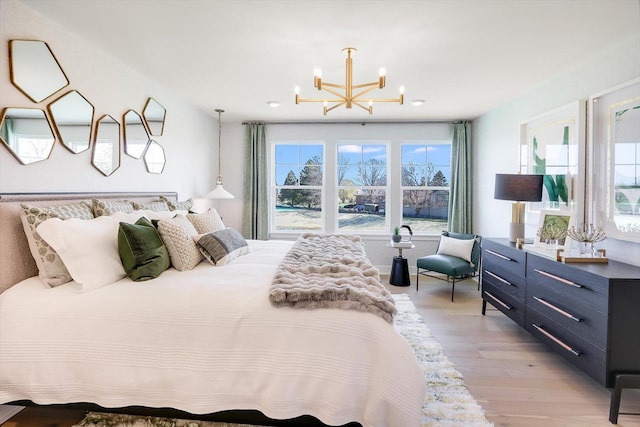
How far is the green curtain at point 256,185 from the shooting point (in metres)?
5.22

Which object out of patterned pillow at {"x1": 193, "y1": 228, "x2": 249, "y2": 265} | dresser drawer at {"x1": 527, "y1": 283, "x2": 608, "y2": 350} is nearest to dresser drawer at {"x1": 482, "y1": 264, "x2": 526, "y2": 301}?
dresser drawer at {"x1": 527, "y1": 283, "x2": 608, "y2": 350}

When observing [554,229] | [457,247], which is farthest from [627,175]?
[457,247]

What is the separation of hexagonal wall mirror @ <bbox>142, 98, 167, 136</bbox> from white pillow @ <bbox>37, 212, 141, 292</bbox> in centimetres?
173

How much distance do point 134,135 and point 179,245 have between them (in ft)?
5.24

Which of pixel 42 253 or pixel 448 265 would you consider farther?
pixel 448 265

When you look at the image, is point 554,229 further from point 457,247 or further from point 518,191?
point 457,247

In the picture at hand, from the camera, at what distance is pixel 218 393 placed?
62.1 inches

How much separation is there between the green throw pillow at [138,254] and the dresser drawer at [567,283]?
2715 mm

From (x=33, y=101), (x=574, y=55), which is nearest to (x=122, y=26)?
(x=33, y=101)

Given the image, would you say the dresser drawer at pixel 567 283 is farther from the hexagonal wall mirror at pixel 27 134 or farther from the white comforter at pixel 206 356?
the hexagonal wall mirror at pixel 27 134

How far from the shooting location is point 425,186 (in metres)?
5.36

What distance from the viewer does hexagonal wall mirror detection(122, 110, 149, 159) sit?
3107 mm

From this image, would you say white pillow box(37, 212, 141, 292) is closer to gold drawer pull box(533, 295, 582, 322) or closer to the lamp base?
gold drawer pull box(533, 295, 582, 322)

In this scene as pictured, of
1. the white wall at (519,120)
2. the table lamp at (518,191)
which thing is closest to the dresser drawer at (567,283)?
the white wall at (519,120)
